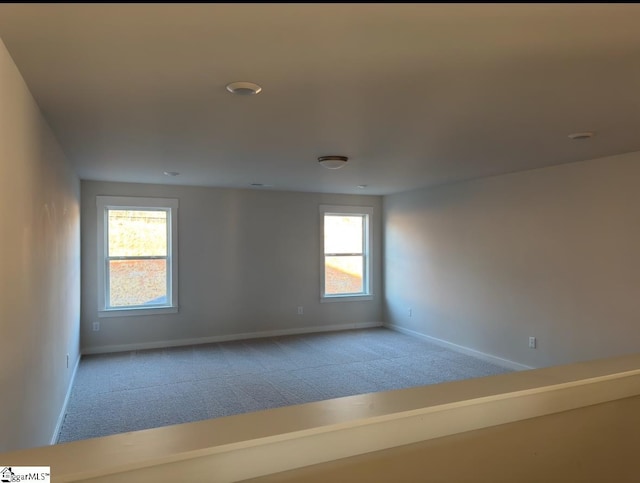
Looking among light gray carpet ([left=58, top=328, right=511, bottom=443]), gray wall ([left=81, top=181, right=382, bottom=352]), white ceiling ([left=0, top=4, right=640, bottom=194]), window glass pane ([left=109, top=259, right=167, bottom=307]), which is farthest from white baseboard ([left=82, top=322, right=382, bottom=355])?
white ceiling ([left=0, top=4, right=640, bottom=194])

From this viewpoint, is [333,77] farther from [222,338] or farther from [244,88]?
[222,338]

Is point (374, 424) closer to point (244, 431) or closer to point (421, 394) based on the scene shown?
point (421, 394)

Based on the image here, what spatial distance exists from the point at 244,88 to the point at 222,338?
4783 millimetres

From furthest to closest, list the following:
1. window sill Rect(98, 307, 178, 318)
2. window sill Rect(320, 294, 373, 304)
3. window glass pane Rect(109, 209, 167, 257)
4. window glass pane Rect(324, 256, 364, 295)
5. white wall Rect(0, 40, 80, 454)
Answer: window glass pane Rect(324, 256, 364, 295) < window sill Rect(320, 294, 373, 304) < window glass pane Rect(109, 209, 167, 257) < window sill Rect(98, 307, 178, 318) < white wall Rect(0, 40, 80, 454)

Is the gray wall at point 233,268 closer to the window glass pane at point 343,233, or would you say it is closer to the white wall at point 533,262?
the window glass pane at point 343,233

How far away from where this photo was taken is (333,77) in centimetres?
210

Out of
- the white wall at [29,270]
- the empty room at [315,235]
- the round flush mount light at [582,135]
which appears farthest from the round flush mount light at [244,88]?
the round flush mount light at [582,135]

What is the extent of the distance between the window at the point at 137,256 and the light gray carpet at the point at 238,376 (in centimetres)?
69

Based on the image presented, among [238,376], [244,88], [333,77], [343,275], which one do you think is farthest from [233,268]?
[333,77]

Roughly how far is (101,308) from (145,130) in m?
3.50

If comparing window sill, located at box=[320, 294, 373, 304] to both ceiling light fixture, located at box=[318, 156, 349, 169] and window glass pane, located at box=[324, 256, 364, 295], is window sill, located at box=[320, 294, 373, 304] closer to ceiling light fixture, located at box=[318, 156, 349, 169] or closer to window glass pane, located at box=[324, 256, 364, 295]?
window glass pane, located at box=[324, 256, 364, 295]

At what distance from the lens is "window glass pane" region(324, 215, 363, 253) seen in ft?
23.3

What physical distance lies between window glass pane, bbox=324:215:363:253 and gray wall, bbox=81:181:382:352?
25cm

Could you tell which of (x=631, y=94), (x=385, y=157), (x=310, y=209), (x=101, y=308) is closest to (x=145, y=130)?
(x=385, y=157)
